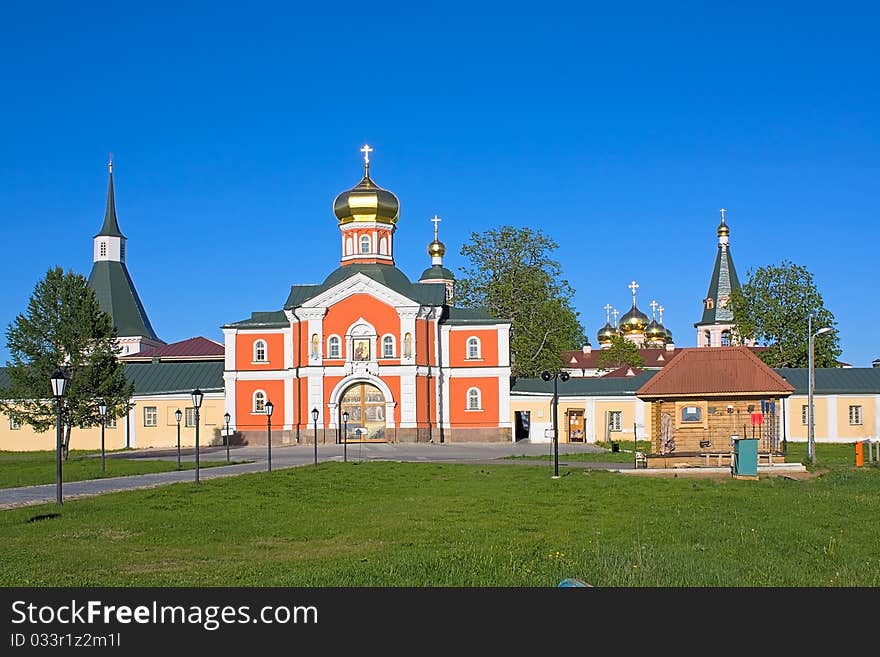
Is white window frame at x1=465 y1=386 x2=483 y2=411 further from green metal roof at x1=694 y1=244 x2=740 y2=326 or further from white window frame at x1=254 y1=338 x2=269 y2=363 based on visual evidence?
green metal roof at x1=694 y1=244 x2=740 y2=326

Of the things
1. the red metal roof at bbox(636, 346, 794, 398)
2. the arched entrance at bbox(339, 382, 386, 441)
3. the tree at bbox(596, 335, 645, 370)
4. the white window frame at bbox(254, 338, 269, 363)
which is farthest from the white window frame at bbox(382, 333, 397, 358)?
the tree at bbox(596, 335, 645, 370)

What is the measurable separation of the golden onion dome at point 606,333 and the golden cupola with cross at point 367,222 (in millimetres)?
60690

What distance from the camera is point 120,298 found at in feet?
283

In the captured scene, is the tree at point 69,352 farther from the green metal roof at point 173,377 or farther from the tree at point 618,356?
the tree at point 618,356

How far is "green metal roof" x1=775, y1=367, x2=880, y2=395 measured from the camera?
167 feet

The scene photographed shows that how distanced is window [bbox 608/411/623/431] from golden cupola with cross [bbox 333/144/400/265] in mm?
14094

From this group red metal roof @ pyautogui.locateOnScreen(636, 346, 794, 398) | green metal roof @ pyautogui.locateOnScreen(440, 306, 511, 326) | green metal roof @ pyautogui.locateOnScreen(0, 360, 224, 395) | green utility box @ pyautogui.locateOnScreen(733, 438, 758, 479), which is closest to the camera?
green utility box @ pyautogui.locateOnScreen(733, 438, 758, 479)

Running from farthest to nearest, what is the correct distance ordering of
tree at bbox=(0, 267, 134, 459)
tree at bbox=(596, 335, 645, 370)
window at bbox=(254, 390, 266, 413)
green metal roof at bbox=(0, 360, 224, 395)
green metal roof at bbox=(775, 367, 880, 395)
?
tree at bbox=(596, 335, 645, 370) < green metal roof at bbox=(0, 360, 224, 395) < window at bbox=(254, 390, 266, 413) < green metal roof at bbox=(775, 367, 880, 395) < tree at bbox=(0, 267, 134, 459)

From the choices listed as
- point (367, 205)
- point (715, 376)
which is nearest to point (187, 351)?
point (367, 205)

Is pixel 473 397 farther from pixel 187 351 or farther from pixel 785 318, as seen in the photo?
pixel 187 351

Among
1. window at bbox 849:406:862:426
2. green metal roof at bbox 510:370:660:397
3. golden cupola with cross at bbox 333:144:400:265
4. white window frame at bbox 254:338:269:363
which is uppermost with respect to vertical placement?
golden cupola with cross at bbox 333:144:400:265

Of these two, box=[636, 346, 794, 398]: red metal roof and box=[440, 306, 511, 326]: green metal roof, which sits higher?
box=[440, 306, 511, 326]: green metal roof
